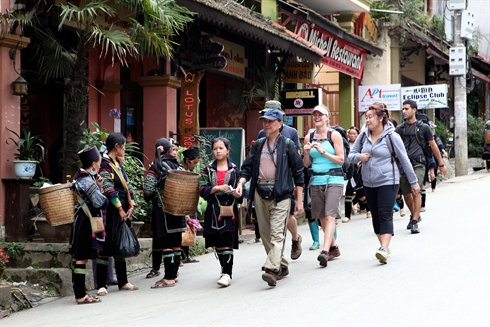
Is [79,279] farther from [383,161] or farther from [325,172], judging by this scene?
[383,161]

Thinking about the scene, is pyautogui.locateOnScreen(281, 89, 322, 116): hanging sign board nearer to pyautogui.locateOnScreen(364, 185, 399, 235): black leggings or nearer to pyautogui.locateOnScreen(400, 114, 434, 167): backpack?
pyautogui.locateOnScreen(400, 114, 434, 167): backpack

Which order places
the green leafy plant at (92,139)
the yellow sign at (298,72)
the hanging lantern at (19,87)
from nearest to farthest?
the hanging lantern at (19,87), the green leafy plant at (92,139), the yellow sign at (298,72)

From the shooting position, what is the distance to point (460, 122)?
26.2 meters

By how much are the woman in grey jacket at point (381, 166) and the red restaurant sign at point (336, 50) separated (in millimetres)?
11699

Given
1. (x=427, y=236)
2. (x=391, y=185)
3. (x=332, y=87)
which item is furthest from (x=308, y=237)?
(x=332, y=87)

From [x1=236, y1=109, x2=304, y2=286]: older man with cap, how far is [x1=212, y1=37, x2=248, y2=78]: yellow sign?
26.5ft

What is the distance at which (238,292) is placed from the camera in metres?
8.47

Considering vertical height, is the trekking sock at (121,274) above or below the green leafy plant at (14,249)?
below

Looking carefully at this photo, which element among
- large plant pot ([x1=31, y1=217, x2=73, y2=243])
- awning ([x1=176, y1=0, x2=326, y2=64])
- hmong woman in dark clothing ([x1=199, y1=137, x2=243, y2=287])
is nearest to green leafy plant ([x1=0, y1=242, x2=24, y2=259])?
large plant pot ([x1=31, y1=217, x2=73, y2=243])

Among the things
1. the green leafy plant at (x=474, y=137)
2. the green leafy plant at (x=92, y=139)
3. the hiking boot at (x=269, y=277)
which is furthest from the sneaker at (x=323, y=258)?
the green leafy plant at (x=474, y=137)

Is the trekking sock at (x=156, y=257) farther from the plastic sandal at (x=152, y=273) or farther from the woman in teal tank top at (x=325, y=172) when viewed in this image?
the woman in teal tank top at (x=325, y=172)

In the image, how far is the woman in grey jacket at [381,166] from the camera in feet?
31.4

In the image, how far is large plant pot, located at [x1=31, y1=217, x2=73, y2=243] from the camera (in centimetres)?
1025

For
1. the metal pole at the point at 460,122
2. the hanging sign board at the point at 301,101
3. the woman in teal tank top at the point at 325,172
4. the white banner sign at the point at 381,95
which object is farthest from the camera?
the metal pole at the point at 460,122
